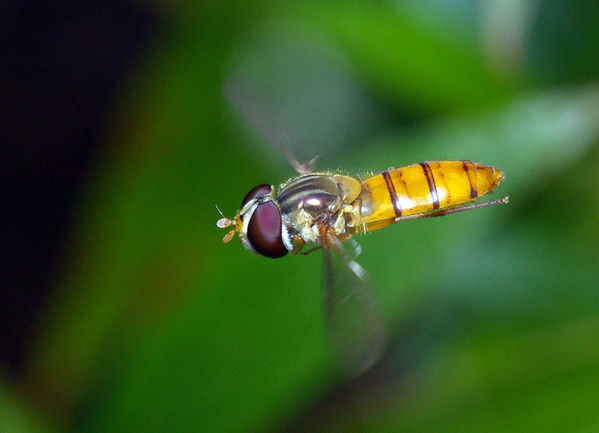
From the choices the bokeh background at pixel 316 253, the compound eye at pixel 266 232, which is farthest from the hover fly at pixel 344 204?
the bokeh background at pixel 316 253

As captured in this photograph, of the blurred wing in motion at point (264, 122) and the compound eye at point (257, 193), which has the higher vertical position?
the blurred wing in motion at point (264, 122)

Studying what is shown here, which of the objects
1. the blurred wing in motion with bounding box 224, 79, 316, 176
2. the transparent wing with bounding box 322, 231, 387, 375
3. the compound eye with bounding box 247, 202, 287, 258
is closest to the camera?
the transparent wing with bounding box 322, 231, 387, 375

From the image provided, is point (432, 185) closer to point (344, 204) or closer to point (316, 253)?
point (344, 204)

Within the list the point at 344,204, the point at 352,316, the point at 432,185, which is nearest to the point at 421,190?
the point at 432,185

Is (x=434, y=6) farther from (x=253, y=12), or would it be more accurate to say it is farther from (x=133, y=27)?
(x=133, y=27)

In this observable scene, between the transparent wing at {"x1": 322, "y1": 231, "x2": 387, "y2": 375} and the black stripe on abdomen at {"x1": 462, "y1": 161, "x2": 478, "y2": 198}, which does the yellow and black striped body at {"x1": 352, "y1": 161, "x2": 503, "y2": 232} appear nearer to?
the black stripe on abdomen at {"x1": 462, "y1": 161, "x2": 478, "y2": 198}

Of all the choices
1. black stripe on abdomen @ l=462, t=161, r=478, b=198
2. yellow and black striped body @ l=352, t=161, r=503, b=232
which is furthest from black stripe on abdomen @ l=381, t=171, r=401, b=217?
black stripe on abdomen @ l=462, t=161, r=478, b=198

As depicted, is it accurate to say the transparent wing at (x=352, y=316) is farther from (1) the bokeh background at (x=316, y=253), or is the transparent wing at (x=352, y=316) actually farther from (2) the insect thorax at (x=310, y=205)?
(1) the bokeh background at (x=316, y=253)

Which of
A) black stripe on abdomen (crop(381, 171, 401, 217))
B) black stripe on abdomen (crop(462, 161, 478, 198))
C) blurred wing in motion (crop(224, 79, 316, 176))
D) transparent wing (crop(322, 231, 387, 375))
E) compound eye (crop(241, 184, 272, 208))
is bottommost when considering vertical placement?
transparent wing (crop(322, 231, 387, 375))
